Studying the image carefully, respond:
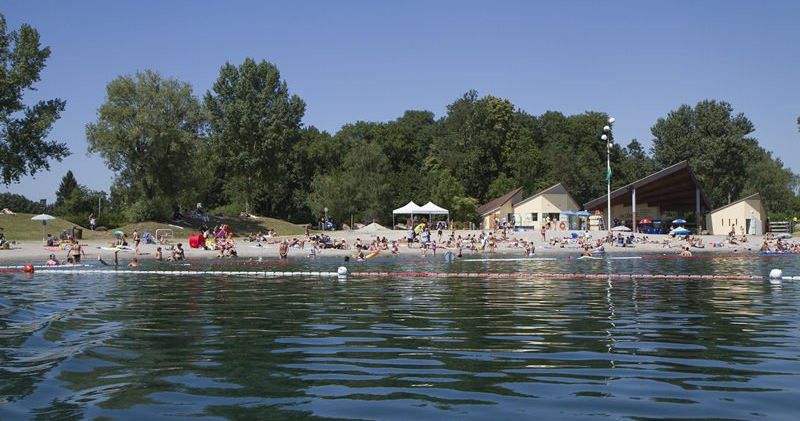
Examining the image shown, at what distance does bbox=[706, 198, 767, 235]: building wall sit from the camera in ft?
188

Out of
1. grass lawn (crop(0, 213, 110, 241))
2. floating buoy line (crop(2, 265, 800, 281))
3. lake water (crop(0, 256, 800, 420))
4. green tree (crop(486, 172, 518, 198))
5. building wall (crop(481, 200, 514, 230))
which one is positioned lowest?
lake water (crop(0, 256, 800, 420))

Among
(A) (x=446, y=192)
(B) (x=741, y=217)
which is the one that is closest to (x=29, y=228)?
(A) (x=446, y=192)

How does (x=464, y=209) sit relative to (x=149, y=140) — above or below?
below

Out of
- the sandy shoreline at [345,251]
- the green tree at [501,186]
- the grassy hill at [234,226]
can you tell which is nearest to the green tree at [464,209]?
the green tree at [501,186]

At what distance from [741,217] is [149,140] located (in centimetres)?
4731

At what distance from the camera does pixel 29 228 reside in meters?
46.1

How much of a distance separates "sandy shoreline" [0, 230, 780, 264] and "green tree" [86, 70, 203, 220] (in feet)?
23.9

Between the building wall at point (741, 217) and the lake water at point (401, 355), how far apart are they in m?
42.9

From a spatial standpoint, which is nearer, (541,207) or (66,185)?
(541,207)

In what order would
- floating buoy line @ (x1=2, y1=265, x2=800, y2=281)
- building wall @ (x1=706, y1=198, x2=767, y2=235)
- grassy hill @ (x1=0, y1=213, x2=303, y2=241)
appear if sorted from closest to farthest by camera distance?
floating buoy line @ (x1=2, y1=265, x2=800, y2=281) < grassy hill @ (x1=0, y1=213, x2=303, y2=241) < building wall @ (x1=706, y1=198, x2=767, y2=235)

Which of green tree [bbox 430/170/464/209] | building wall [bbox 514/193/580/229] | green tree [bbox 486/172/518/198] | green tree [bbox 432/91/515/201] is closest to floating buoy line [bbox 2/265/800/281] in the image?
building wall [bbox 514/193/580/229]

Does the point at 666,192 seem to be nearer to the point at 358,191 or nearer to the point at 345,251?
the point at 358,191

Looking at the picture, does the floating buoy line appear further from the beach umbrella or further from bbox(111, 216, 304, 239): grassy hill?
bbox(111, 216, 304, 239): grassy hill

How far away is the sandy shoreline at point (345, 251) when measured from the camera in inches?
1382
